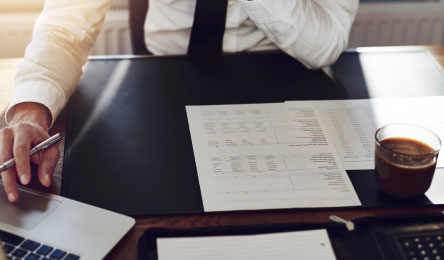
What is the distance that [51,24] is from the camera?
3.64 feet

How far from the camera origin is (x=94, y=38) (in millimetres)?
1209

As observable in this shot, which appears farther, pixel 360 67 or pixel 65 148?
pixel 360 67

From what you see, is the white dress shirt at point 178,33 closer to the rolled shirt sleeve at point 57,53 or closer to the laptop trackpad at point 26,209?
the rolled shirt sleeve at point 57,53

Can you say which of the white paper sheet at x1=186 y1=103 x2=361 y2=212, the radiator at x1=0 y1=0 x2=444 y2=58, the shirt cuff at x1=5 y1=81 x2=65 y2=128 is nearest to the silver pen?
the shirt cuff at x1=5 y1=81 x2=65 y2=128

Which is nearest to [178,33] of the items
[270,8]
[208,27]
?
[208,27]

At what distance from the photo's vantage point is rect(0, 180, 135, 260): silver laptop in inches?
25.9

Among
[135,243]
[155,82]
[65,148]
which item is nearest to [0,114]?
[65,148]

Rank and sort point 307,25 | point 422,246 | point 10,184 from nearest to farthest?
point 422,246
point 10,184
point 307,25

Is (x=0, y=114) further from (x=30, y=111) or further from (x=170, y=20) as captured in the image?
(x=170, y=20)

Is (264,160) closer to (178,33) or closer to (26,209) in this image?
(26,209)

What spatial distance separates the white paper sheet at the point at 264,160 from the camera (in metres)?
0.77

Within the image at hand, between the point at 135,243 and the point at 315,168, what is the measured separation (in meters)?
0.30

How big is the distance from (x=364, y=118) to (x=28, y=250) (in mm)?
599

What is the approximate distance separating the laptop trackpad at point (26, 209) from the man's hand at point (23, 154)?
0.04ft
